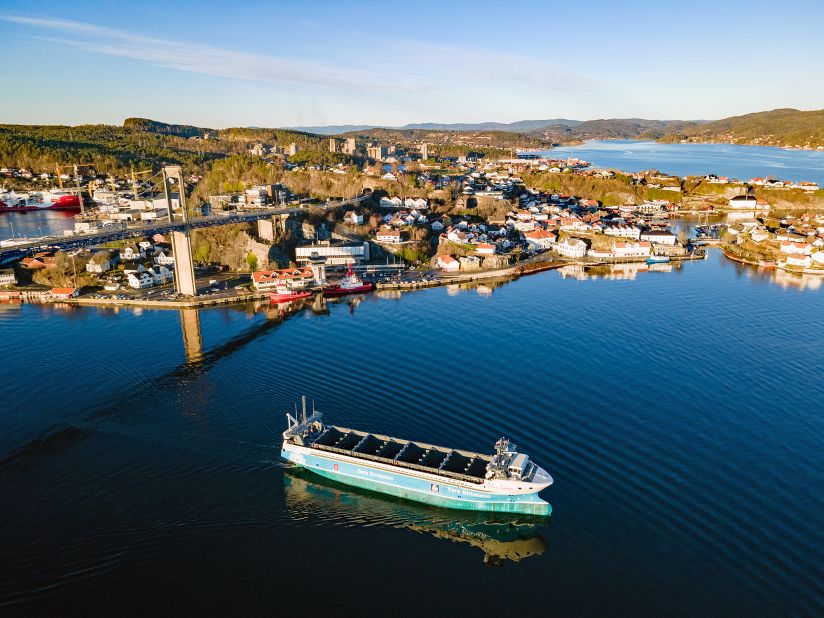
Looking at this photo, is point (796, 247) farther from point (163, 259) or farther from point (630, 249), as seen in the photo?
point (163, 259)

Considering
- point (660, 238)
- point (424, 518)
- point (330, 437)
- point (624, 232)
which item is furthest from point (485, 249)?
point (424, 518)

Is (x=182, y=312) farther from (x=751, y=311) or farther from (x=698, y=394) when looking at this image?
(x=751, y=311)

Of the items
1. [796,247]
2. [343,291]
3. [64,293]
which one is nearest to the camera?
[64,293]

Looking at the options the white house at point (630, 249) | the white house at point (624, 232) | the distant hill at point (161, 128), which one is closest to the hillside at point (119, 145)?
the distant hill at point (161, 128)

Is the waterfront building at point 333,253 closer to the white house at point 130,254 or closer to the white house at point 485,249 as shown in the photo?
the white house at point 485,249

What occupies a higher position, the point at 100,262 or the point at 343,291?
the point at 100,262

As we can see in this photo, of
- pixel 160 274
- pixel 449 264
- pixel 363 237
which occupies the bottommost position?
pixel 449 264

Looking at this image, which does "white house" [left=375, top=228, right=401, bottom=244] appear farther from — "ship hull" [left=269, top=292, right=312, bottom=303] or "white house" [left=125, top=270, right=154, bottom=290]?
"white house" [left=125, top=270, right=154, bottom=290]
